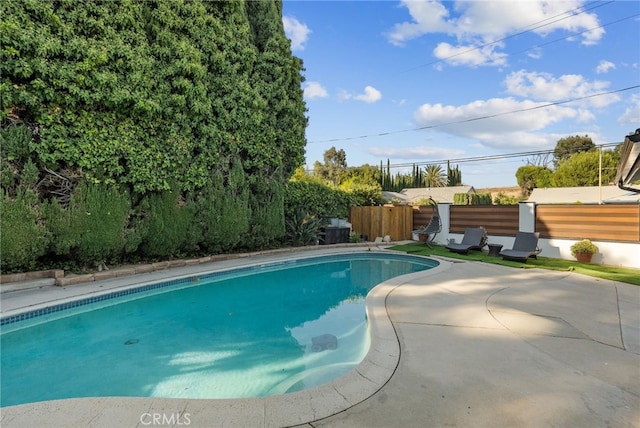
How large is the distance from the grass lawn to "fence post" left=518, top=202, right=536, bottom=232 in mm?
1202

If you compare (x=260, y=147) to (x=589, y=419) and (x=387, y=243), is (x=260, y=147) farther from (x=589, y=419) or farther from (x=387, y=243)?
(x=589, y=419)

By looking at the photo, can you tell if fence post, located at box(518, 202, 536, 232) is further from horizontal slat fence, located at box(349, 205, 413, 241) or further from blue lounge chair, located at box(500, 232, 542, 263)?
horizontal slat fence, located at box(349, 205, 413, 241)

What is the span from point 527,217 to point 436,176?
41689 millimetres

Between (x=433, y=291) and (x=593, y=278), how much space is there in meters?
4.23

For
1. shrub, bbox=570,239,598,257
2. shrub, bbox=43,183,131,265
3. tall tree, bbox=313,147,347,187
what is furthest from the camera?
tall tree, bbox=313,147,347,187

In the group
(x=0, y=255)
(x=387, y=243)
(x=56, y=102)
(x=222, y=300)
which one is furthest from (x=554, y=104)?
(x=0, y=255)

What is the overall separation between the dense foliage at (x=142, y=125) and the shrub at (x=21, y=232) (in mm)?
21

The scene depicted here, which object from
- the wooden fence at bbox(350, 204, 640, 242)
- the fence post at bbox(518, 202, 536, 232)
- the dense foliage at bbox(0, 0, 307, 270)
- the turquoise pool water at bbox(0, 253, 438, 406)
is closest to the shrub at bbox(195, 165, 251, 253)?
the dense foliage at bbox(0, 0, 307, 270)

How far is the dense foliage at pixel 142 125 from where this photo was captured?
6.39 m

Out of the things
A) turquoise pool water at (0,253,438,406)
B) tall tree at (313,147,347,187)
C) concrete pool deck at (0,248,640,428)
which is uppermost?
tall tree at (313,147,347,187)

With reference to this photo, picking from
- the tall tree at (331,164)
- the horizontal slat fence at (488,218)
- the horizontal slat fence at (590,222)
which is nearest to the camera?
the horizontal slat fence at (590,222)

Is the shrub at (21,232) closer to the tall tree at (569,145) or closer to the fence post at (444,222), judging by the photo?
the fence post at (444,222)

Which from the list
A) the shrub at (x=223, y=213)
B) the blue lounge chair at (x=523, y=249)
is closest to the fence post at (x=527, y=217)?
the blue lounge chair at (x=523, y=249)

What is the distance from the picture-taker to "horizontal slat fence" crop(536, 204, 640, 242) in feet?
30.4
